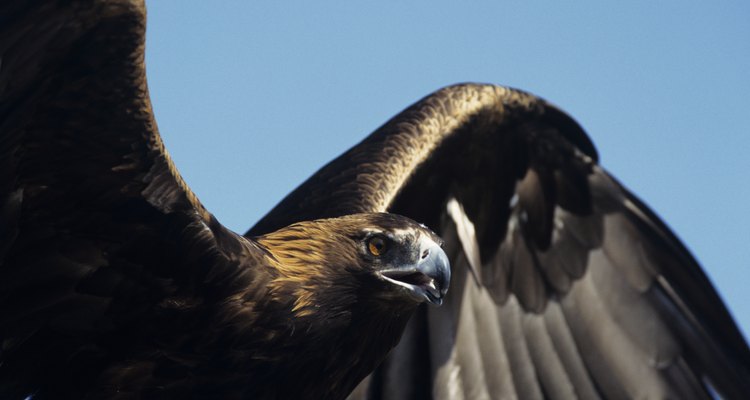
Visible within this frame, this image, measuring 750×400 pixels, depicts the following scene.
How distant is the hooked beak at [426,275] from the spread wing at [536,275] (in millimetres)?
2253

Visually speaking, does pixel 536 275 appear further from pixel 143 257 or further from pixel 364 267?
pixel 143 257

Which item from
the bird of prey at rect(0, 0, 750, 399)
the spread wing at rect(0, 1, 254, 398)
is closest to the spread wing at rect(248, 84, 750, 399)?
the bird of prey at rect(0, 0, 750, 399)

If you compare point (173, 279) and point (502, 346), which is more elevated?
point (173, 279)

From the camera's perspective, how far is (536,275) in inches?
357

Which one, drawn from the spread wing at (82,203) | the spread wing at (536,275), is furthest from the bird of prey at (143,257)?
the spread wing at (536,275)

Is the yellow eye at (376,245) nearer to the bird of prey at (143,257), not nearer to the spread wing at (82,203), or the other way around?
the bird of prey at (143,257)

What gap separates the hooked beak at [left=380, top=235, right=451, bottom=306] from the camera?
578 centimetres

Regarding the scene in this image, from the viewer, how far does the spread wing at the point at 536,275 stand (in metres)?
8.46

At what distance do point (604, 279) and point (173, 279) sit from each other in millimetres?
4123

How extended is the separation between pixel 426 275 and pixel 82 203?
1.52m

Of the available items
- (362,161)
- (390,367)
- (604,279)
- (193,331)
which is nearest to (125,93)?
(193,331)

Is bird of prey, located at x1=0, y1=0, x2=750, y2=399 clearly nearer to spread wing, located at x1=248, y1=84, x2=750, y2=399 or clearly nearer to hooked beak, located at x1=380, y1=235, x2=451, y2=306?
hooked beak, located at x1=380, y1=235, x2=451, y2=306

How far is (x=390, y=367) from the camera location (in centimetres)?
872

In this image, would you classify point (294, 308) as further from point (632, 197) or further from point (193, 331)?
point (632, 197)
